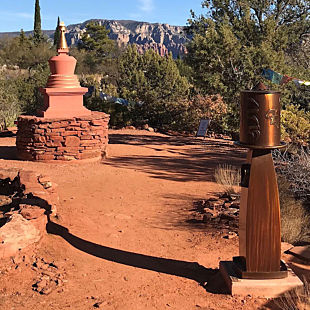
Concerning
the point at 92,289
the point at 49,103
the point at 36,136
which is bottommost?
the point at 92,289

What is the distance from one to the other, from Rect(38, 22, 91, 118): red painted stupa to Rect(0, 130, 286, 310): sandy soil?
1.50 m

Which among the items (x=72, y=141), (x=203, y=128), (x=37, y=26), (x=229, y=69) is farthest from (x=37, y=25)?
(x=72, y=141)

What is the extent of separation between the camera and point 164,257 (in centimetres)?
434

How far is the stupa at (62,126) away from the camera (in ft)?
29.1

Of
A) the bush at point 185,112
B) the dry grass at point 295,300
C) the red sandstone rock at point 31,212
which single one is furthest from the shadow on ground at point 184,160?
the dry grass at point 295,300

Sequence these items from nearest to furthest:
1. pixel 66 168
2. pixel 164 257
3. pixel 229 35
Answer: pixel 164 257 < pixel 66 168 < pixel 229 35

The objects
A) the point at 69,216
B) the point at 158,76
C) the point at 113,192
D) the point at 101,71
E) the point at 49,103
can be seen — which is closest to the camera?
the point at 69,216

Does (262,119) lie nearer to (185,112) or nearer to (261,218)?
(261,218)

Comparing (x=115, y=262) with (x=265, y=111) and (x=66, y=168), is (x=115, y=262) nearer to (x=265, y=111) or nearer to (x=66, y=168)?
(x=265, y=111)

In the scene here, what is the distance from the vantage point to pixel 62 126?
891 cm

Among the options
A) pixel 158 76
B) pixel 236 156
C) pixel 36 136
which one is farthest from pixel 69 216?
pixel 158 76

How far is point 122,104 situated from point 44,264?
1280cm

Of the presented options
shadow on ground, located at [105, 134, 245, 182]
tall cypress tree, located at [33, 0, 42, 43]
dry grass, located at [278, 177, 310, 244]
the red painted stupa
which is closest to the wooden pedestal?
dry grass, located at [278, 177, 310, 244]

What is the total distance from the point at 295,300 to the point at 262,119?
4.90 feet
